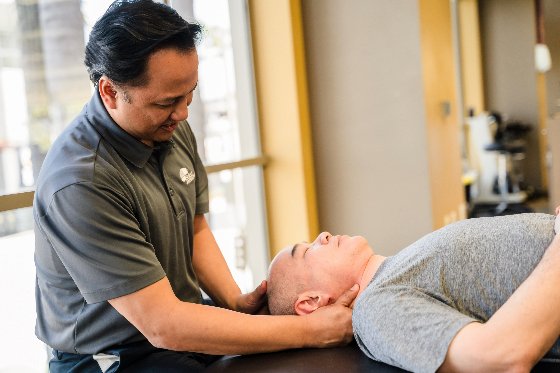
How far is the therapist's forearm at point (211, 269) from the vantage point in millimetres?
1795

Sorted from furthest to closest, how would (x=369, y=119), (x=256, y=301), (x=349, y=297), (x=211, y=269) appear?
(x=369, y=119) → (x=211, y=269) → (x=256, y=301) → (x=349, y=297)

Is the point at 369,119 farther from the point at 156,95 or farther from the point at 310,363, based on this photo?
the point at 310,363

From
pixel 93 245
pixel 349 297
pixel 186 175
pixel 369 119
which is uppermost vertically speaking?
pixel 369 119

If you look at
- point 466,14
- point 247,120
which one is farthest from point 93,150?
point 466,14

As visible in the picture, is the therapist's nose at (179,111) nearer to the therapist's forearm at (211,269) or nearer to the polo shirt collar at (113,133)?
the polo shirt collar at (113,133)

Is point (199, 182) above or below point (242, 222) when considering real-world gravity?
above

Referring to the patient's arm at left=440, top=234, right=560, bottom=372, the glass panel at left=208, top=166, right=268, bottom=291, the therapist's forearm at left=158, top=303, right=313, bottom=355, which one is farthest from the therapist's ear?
the glass panel at left=208, top=166, right=268, bottom=291

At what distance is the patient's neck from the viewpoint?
147 centimetres

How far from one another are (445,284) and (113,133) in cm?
80

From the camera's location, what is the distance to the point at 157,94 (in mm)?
1425

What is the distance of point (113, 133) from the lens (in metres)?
1.47

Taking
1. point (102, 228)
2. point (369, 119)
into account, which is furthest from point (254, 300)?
point (369, 119)

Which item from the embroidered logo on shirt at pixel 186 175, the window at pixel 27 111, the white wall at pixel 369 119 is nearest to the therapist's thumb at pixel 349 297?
the embroidered logo on shirt at pixel 186 175

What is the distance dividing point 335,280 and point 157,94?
1.93 feet
